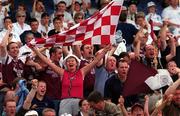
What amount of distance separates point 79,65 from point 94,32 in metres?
0.98

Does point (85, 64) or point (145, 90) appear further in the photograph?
point (85, 64)

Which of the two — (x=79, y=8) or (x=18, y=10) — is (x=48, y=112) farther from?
(x=79, y=8)

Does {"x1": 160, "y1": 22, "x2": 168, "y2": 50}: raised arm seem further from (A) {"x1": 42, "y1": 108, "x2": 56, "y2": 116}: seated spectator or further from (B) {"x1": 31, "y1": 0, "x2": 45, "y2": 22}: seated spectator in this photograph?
(A) {"x1": 42, "y1": 108, "x2": 56, "y2": 116}: seated spectator

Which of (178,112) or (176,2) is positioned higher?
(176,2)

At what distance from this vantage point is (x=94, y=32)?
17828 mm

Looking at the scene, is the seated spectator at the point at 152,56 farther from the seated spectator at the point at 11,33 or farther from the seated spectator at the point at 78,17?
the seated spectator at the point at 11,33

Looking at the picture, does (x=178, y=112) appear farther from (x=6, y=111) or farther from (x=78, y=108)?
(x=6, y=111)

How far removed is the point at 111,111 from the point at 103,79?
66.5 inches

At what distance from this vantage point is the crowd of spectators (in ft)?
56.4

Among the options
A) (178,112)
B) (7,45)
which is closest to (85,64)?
(7,45)

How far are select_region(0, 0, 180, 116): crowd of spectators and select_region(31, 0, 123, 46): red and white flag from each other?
13.3 inches

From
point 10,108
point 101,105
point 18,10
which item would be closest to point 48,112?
point 10,108

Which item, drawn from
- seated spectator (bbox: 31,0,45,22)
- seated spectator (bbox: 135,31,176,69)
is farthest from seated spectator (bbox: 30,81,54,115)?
seated spectator (bbox: 31,0,45,22)

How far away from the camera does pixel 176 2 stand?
23625mm
